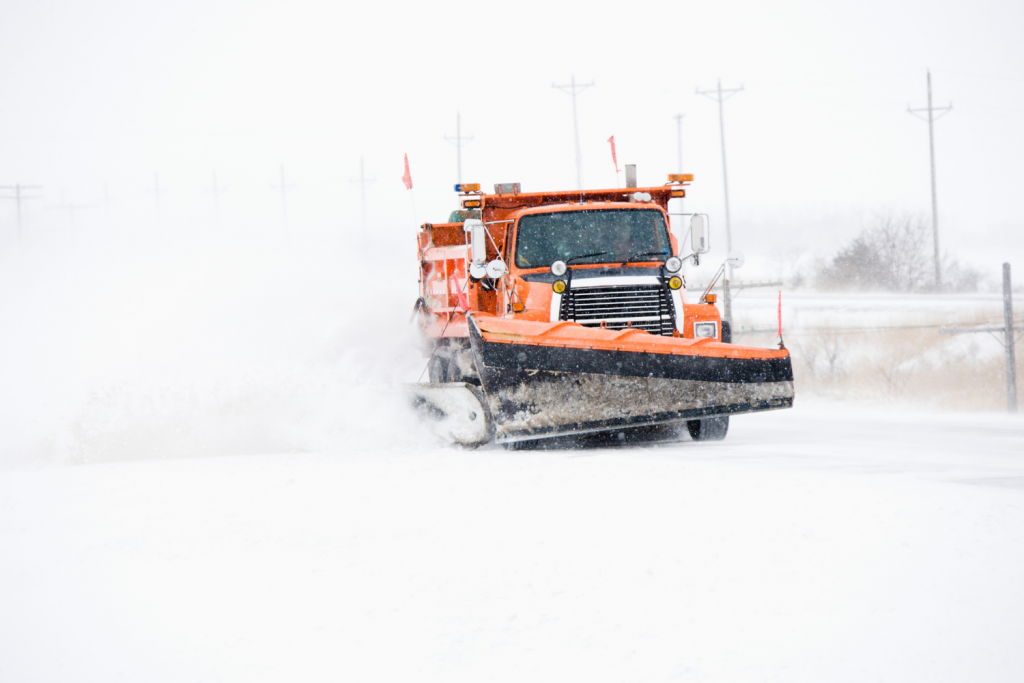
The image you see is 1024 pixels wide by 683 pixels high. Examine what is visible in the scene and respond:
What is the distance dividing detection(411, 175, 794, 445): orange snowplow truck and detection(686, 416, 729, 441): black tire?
1 centimetres

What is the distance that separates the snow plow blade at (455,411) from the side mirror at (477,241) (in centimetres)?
129

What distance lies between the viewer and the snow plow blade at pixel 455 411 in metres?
8.84

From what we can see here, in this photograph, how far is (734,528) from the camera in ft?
16.1

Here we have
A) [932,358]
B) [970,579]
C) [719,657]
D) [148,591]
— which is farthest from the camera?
[932,358]

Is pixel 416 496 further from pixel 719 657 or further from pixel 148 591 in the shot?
pixel 719 657

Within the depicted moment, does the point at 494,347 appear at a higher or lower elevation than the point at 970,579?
higher

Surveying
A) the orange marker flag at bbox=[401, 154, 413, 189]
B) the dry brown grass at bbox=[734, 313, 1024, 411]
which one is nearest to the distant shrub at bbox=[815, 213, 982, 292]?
the dry brown grass at bbox=[734, 313, 1024, 411]

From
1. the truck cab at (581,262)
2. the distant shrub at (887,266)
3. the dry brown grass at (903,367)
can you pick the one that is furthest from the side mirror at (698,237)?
the distant shrub at (887,266)

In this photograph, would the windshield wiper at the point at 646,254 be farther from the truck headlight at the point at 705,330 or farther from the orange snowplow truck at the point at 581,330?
the truck headlight at the point at 705,330

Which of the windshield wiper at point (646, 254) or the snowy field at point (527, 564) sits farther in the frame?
the windshield wiper at point (646, 254)

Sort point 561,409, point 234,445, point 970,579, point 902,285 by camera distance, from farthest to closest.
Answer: point 902,285, point 234,445, point 561,409, point 970,579

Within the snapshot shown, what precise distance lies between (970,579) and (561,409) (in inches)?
180

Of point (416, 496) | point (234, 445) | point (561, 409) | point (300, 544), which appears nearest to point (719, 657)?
point (300, 544)

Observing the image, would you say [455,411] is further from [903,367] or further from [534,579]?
[903,367]
